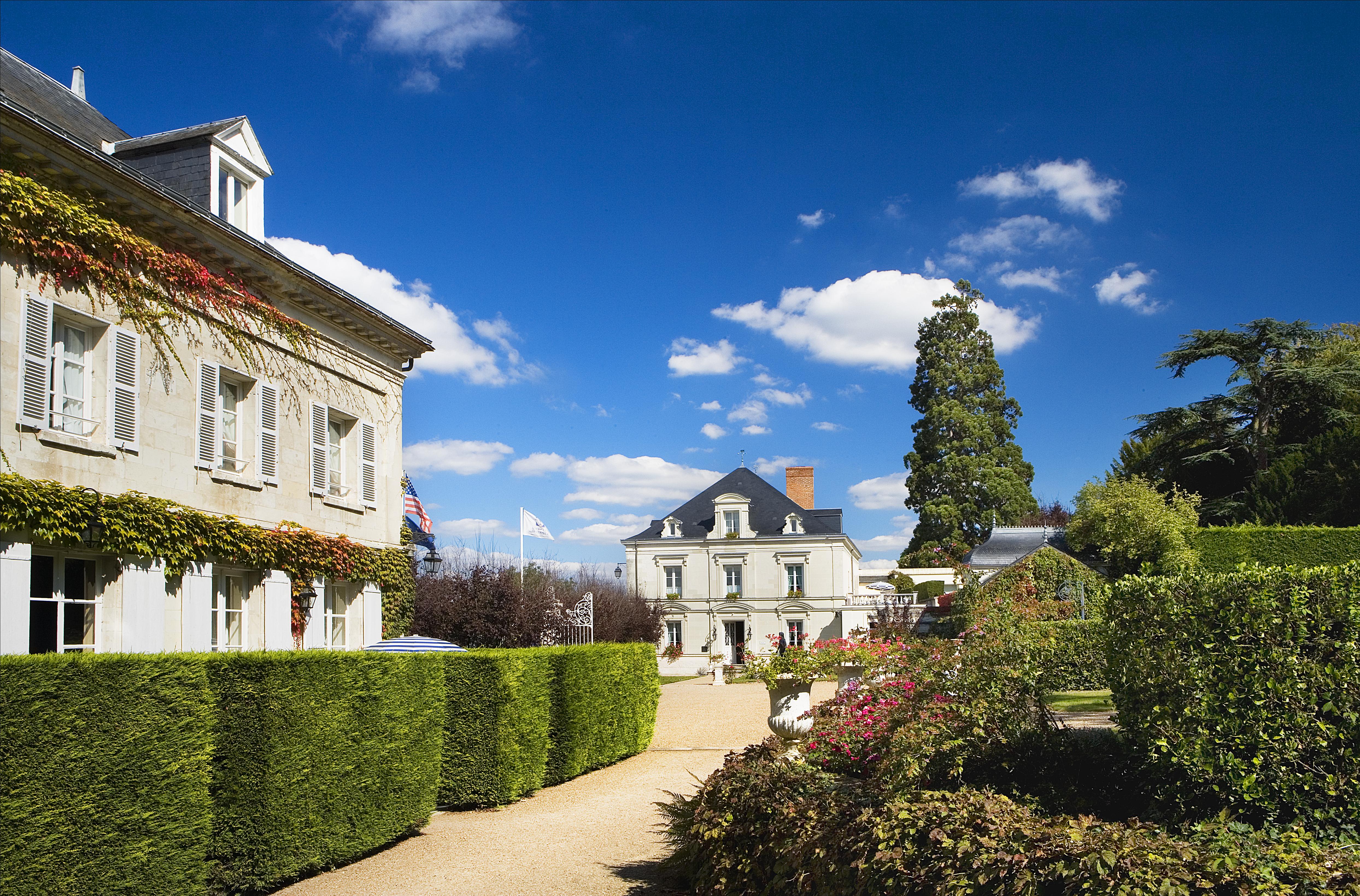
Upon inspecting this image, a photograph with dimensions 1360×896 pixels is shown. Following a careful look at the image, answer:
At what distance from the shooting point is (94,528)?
28.6 feet

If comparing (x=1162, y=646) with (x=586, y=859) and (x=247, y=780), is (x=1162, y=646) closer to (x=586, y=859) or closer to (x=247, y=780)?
(x=586, y=859)

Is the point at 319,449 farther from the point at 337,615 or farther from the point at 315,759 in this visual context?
the point at 315,759

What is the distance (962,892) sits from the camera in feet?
13.6

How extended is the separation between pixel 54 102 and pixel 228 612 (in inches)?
261

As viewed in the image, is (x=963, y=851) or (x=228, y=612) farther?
(x=228, y=612)

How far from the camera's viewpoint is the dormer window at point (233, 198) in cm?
1199

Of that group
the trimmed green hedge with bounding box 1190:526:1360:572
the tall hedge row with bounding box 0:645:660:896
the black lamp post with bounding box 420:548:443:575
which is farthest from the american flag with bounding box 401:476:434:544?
the trimmed green hedge with bounding box 1190:526:1360:572

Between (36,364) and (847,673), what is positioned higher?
(36,364)

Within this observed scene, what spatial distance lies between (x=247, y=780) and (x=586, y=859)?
258cm

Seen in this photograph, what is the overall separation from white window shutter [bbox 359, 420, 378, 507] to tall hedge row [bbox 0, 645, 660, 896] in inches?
198

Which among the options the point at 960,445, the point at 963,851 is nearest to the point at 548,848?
the point at 963,851

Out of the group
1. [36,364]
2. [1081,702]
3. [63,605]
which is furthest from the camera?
[1081,702]

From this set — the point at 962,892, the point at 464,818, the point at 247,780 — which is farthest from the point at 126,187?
the point at 962,892

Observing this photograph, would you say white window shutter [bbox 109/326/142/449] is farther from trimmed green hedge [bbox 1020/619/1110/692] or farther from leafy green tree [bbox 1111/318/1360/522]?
leafy green tree [bbox 1111/318/1360/522]
